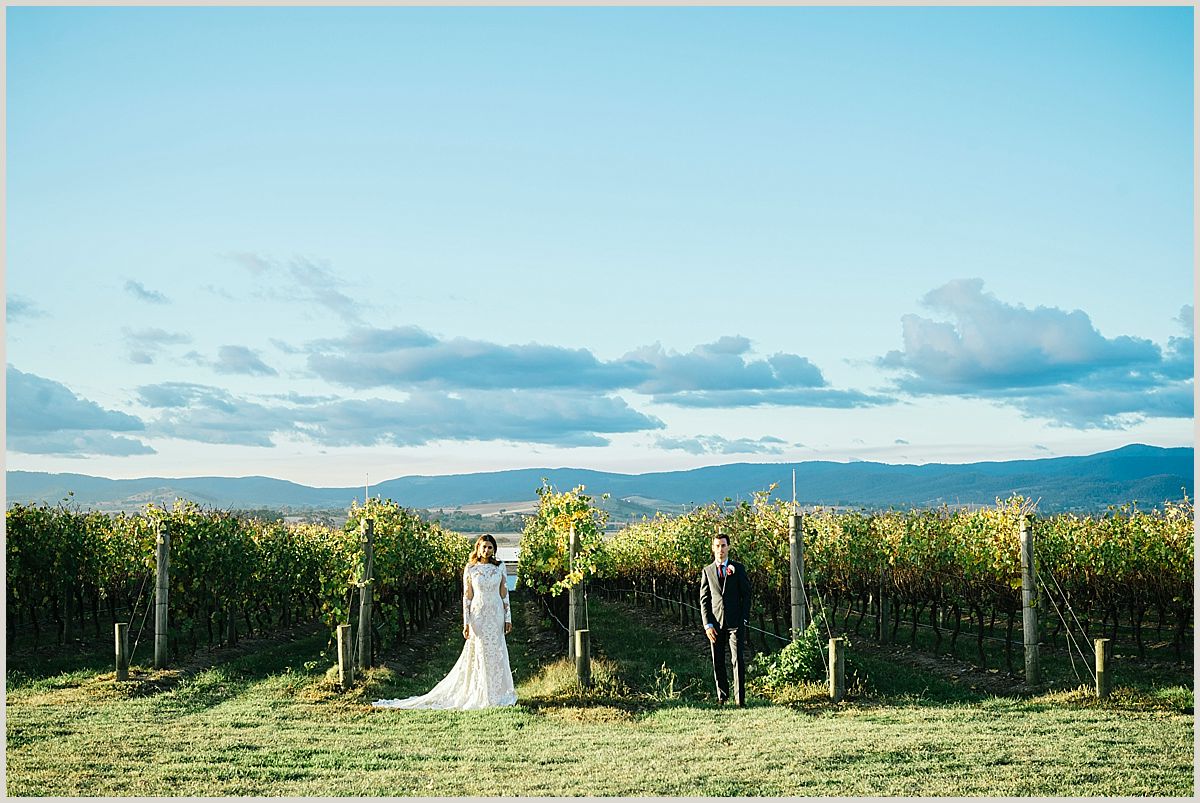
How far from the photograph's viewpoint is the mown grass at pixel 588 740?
→ 6766 millimetres

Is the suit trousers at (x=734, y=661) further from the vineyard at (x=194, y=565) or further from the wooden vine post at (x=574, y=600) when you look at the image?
the vineyard at (x=194, y=565)

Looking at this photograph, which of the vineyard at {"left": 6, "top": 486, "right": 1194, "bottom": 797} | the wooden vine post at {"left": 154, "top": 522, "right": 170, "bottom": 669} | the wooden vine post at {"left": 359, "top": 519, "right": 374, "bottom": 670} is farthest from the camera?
the wooden vine post at {"left": 154, "top": 522, "right": 170, "bottom": 669}

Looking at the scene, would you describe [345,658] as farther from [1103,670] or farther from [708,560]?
[708,560]

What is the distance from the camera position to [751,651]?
15883 mm

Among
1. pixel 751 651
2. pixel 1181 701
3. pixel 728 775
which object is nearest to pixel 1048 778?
pixel 728 775

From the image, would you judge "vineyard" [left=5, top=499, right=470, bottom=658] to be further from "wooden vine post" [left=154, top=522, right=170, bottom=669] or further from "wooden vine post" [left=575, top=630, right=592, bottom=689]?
"wooden vine post" [left=575, top=630, right=592, bottom=689]

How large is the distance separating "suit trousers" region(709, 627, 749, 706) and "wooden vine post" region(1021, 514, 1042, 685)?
349cm

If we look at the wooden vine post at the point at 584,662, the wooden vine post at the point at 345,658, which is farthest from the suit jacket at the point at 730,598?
the wooden vine post at the point at 345,658

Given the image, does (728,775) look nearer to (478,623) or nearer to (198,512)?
(478,623)

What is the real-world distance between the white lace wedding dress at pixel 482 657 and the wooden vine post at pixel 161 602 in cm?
376

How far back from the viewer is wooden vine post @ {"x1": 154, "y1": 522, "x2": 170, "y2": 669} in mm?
12547

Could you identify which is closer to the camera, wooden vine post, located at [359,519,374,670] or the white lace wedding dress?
the white lace wedding dress

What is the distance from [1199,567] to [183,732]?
30.1 feet

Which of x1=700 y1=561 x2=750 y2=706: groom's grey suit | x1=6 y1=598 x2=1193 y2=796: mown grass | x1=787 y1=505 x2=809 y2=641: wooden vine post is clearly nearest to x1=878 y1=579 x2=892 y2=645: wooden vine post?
x1=6 y1=598 x2=1193 y2=796: mown grass
